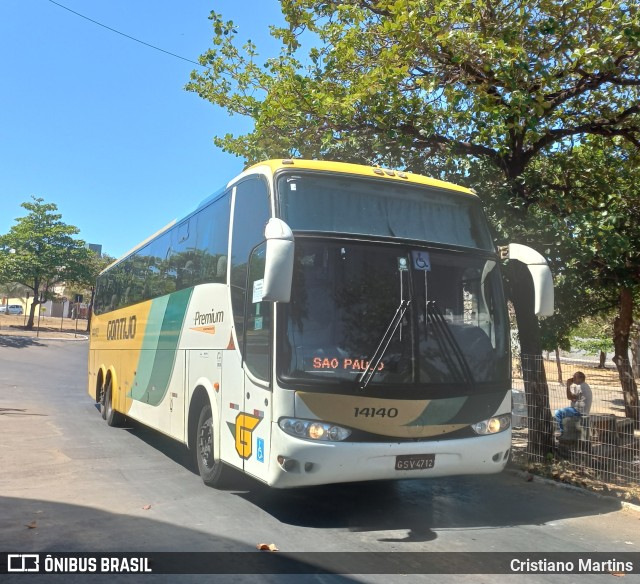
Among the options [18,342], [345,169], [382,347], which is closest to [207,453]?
[382,347]

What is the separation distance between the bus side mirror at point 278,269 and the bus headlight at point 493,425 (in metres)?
2.51

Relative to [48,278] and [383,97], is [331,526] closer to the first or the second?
[383,97]

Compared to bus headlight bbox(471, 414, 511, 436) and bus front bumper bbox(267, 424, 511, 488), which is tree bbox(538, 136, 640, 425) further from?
bus front bumper bbox(267, 424, 511, 488)

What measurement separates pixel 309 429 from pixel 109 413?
846cm

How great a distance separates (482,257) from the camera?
260 inches

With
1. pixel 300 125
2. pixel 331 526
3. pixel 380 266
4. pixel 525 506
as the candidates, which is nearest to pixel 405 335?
pixel 380 266

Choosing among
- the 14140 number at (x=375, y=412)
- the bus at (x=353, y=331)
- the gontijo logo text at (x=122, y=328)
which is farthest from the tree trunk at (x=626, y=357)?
the gontijo logo text at (x=122, y=328)

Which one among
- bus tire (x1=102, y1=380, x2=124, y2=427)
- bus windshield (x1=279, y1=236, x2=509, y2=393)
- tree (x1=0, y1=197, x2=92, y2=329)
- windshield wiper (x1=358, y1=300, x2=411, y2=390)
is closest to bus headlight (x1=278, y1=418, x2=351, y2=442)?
bus windshield (x1=279, y1=236, x2=509, y2=393)

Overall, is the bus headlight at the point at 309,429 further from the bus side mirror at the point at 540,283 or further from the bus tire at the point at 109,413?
the bus tire at the point at 109,413

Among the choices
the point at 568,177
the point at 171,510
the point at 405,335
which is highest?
the point at 568,177

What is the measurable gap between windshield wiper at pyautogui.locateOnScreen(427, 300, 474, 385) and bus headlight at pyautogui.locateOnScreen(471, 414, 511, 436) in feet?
1.54

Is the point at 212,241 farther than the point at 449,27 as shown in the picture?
No

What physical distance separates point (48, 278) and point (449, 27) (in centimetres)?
4253

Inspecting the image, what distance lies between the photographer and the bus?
219 inches
